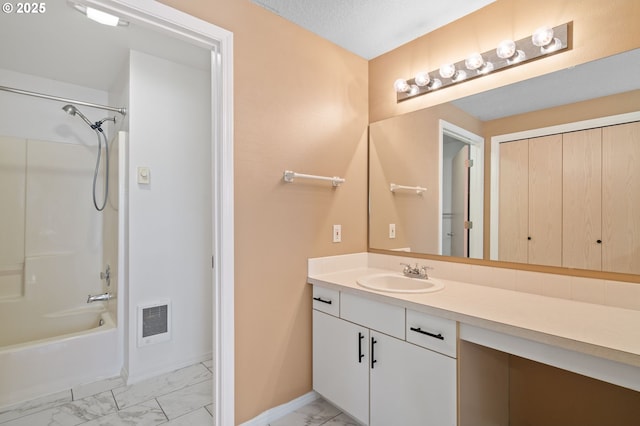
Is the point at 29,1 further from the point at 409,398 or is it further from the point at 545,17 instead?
the point at 409,398

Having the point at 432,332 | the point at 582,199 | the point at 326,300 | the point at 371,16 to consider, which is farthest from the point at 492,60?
the point at 326,300

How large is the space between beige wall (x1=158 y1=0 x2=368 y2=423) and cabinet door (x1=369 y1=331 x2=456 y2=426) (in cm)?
55

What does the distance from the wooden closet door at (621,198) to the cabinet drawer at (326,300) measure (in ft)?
4.10

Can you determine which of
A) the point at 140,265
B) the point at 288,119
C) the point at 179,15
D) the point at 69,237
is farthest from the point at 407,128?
the point at 69,237

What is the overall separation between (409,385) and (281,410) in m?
0.84

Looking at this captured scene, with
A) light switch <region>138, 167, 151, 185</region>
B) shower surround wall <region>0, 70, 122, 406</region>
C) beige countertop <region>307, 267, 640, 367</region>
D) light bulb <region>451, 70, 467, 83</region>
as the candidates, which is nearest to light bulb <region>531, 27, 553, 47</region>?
light bulb <region>451, 70, 467, 83</region>

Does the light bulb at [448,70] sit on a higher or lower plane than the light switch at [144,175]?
higher

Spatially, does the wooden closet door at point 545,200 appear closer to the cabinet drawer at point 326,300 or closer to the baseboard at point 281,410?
the cabinet drawer at point 326,300

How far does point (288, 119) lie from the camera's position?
5.94ft

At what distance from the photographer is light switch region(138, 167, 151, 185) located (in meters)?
2.21

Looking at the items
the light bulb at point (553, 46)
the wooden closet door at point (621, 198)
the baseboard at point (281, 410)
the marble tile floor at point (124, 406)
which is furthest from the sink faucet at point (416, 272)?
the marble tile floor at point (124, 406)

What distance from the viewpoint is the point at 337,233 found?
2.07m

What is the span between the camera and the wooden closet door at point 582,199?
133cm

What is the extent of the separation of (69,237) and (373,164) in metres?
2.76
